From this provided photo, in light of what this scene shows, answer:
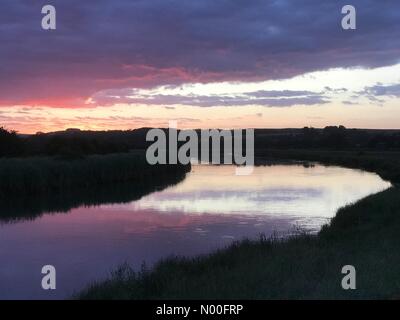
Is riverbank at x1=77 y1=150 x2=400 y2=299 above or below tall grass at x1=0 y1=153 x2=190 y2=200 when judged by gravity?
below

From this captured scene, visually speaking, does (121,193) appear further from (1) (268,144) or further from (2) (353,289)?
(1) (268,144)

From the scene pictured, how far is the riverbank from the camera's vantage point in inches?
295

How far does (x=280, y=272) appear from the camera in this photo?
28.3 feet

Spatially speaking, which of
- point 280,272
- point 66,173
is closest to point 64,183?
point 66,173

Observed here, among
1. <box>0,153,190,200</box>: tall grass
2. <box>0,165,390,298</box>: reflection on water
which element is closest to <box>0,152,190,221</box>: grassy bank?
<box>0,153,190,200</box>: tall grass

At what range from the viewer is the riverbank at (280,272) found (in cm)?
749

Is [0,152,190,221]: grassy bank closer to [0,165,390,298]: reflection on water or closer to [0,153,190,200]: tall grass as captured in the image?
[0,153,190,200]: tall grass

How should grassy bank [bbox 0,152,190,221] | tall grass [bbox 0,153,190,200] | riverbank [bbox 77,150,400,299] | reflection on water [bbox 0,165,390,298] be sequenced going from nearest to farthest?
riverbank [bbox 77,150,400,299] → reflection on water [bbox 0,165,390,298] → grassy bank [bbox 0,152,190,221] → tall grass [bbox 0,153,190,200]

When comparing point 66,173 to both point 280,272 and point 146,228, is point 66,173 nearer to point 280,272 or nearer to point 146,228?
point 146,228

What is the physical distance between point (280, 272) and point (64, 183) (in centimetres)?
2248

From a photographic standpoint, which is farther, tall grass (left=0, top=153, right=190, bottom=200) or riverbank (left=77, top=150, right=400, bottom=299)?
tall grass (left=0, top=153, right=190, bottom=200)

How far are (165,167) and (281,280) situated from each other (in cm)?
3658

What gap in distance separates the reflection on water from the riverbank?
189cm

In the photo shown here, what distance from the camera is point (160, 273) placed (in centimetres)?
937
